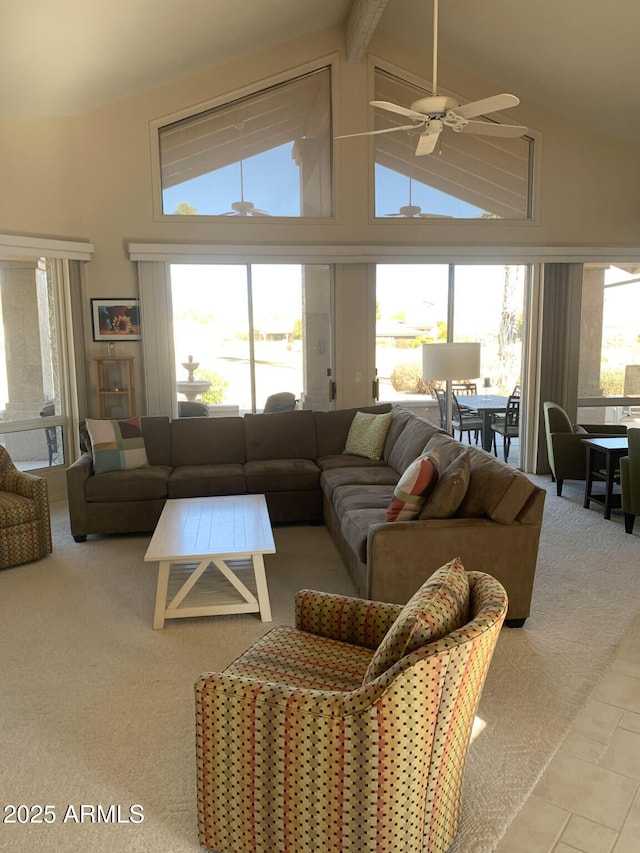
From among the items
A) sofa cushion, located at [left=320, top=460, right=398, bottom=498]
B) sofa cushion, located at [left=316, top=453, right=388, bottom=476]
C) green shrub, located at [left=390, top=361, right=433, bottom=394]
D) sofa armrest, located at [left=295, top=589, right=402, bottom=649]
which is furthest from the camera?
green shrub, located at [left=390, top=361, right=433, bottom=394]

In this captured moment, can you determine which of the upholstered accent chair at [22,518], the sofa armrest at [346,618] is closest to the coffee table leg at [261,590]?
the sofa armrest at [346,618]

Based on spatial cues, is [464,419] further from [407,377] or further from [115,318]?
[115,318]

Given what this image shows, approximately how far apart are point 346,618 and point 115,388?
4.69 m

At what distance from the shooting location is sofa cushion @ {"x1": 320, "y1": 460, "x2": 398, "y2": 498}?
484 cm

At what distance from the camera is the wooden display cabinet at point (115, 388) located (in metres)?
6.36

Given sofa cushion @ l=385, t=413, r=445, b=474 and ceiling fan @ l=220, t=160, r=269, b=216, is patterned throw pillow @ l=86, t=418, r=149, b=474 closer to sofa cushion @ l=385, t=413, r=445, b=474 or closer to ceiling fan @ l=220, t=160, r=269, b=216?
sofa cushion @ l=385, t=413, r=445, b=474

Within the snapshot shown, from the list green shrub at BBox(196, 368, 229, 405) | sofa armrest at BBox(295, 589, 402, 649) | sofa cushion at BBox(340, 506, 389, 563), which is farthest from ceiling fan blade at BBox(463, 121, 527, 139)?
green shrub at BBox(196, 368, 229, 405)

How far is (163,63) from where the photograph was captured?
5.82 m

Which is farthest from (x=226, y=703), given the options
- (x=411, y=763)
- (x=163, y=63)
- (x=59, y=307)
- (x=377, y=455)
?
(x=163, y=63)

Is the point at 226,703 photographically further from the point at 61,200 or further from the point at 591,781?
the point at 61,200

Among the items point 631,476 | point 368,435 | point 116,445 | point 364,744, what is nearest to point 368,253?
point 368,435

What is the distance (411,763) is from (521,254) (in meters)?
6.06

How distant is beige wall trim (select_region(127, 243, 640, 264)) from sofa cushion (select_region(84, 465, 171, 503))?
235cm

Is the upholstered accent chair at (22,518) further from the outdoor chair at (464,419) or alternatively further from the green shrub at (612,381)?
the green shrub at (612,381)
